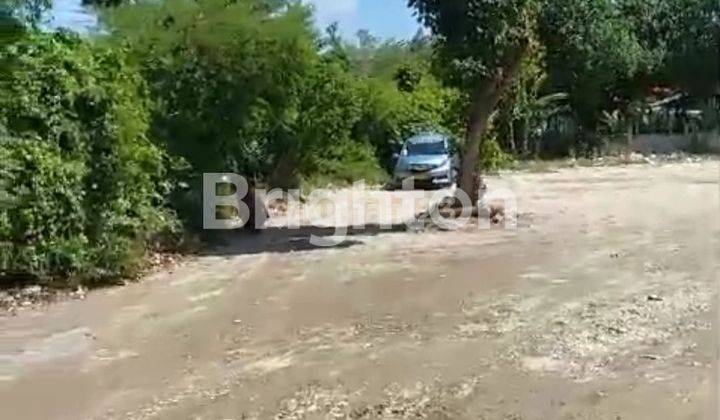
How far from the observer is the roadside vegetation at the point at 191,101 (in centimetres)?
994

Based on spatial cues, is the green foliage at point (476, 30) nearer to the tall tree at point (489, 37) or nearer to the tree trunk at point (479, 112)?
the tall tree at point (489, 37)

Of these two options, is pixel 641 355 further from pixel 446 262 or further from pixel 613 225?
pixel 613 225

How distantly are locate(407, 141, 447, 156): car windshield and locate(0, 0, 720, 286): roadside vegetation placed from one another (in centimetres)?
96

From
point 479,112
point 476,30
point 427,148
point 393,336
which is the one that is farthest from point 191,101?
point 427,148

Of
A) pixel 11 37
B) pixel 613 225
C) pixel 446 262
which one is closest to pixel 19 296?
pixel 11 37

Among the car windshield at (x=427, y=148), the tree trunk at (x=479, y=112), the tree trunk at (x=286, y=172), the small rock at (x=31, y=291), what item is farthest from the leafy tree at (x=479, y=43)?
the car windshield at (x=427, y=148)

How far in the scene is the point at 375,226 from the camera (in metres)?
16.0

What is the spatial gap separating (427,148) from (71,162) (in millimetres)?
16481

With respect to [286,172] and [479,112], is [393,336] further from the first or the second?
[286,172]

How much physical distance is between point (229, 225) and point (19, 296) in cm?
535

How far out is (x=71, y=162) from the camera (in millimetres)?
10297

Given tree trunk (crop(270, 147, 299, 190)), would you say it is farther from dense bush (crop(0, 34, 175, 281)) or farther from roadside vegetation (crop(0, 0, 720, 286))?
dense bush (crop(0, 34, 175, 281))

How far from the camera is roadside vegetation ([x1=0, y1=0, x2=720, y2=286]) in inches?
391

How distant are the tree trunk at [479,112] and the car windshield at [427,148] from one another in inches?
338
